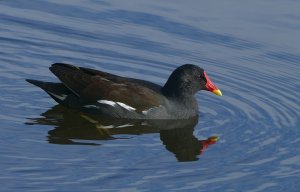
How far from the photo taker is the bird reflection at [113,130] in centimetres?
1276

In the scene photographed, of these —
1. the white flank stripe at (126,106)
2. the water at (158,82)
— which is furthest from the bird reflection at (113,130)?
the white flank stripe at (126,106)

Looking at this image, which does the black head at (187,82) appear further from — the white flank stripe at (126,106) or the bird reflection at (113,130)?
the white flank stripe at (126,106)

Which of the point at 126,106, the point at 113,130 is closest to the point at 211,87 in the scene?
the point at 126,106

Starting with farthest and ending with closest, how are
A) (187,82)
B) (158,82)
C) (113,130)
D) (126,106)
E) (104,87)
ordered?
1. (158,82)
2. (187,82)
3. (104,87)
4. (126,106)
5. (113,130)

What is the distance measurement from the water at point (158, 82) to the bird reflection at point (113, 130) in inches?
1.0

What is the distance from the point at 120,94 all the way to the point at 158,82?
1.55 m

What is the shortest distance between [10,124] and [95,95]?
1617 mm

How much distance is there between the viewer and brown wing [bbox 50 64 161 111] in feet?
46.1

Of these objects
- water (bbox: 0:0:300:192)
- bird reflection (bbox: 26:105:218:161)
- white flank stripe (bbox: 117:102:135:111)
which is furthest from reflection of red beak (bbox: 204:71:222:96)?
white flank stripe (bbox: 117:102:135:111)

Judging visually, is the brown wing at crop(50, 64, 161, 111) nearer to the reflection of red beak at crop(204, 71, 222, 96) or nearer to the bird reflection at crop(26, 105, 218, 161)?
the bird reflection at crop(26, 105, 218, 161)

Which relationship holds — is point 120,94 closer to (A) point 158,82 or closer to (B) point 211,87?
(B) point 211,87

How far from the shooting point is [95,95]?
14.2m

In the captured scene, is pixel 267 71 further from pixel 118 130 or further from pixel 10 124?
pixel 10 124

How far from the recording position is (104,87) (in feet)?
46.4
